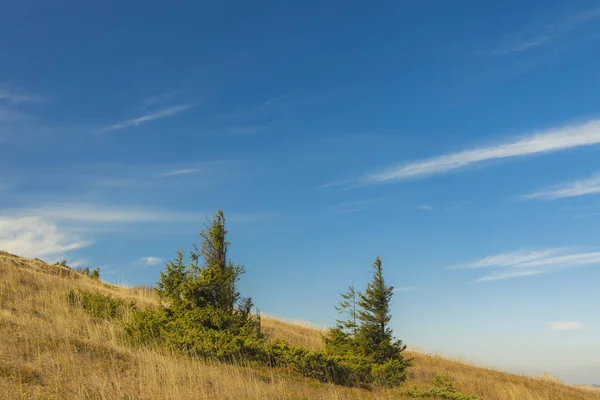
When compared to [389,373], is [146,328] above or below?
above

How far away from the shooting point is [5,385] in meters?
8.25

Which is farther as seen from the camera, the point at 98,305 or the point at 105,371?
the point at 98,305

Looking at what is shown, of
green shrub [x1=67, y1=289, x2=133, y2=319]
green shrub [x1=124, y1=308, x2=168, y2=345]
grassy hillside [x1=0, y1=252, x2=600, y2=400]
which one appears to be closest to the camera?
grassy hillside [x1=0, y1=252, x2=600, y2=400]

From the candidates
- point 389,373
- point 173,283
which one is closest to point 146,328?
point 173,283

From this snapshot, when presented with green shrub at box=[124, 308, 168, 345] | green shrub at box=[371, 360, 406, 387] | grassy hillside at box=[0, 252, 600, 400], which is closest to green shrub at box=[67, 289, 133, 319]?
grassy hillside at box=[0, 252, 600, 400]

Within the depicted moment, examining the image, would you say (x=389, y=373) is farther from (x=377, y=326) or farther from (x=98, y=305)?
(x=98, y=305)

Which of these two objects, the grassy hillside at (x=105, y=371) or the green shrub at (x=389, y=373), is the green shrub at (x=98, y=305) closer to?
the grassy hillside at (x=105, y=371)

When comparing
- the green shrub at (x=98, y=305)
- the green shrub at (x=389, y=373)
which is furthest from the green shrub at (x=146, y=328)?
the green shrub at (x=389, y=373)

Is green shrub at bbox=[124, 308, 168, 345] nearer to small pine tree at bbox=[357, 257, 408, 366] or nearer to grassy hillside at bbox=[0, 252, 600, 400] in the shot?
grassy hillside at bbox=[0, 252, 600, 400]

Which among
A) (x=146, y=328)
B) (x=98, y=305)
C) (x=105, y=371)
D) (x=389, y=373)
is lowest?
(x=389, y=373)

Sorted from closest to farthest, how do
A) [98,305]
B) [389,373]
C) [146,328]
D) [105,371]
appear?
1. [105,371]
2. [146,328]
3. [98,305]
4. [389,373]

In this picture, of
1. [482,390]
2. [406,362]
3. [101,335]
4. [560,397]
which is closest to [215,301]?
[101,335]

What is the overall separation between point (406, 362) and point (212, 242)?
10.2 metres

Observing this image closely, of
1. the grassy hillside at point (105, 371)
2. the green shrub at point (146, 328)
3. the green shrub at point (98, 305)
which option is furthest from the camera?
the green shrub at point (98, 305)
